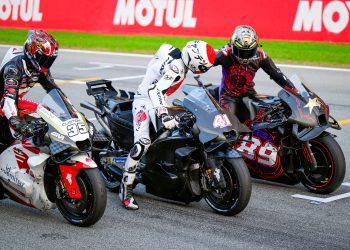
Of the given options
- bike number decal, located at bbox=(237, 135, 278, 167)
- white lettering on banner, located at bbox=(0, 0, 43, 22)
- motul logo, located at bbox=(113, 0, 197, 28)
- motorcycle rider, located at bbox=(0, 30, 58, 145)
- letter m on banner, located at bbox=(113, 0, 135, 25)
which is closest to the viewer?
motorcycle rider, located at bbox=(0, 30, 58, 145)

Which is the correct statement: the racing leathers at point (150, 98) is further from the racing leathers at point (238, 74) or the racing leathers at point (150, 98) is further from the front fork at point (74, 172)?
the racing leathers at point (238, 74)

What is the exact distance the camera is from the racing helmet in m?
10.0

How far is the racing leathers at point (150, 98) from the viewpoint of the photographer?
28.9ft

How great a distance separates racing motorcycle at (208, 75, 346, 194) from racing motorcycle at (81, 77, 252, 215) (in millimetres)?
1212

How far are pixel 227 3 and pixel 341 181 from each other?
1322cm

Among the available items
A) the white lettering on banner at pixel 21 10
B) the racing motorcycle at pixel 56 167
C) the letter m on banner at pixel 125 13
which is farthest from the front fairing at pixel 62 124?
the white lettering on banner at pixel 21 10

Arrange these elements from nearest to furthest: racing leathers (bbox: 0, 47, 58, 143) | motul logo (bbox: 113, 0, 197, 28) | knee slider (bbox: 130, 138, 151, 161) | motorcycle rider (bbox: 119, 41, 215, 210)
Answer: racing leathers (bbox: 0, 47, 58, 143), motorcycle rider (bbox: 119, 41, 215, 210), knee slider (bbox: 130, 138, 151, 161), motul logo (bbox: 113, 0, 197, 28)

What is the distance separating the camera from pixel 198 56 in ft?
28.7

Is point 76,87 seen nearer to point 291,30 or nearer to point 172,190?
point 291,30

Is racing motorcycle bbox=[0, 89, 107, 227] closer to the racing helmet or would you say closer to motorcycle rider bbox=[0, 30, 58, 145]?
motorcycle rider bbox=[0, 30, 58, 145]

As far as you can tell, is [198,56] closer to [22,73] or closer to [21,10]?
[22,73]

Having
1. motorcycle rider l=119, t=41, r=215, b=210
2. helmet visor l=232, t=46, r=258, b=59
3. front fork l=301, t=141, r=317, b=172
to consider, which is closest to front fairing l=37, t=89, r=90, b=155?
motorcycle rider l=119, t=41, r=215, b=210

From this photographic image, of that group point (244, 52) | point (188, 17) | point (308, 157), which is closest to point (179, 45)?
point (188, 17)

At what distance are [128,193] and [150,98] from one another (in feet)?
3.53
